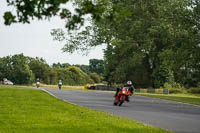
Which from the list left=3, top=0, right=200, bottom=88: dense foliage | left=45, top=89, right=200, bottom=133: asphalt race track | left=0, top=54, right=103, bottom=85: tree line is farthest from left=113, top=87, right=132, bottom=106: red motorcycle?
left=0, top=54, right=103, bottom=85: tree line

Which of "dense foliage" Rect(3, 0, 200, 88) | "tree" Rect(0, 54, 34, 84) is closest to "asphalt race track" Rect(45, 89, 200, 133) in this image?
"dense foliage" Rect(3, 0, 200, 88)

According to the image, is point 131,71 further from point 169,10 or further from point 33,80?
point 33,80

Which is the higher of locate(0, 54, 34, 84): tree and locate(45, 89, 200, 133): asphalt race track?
locate(0, 54, 34, 84): tree

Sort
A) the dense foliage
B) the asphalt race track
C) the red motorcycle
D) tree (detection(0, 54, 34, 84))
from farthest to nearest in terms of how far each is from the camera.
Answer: tree (detection(0, 54, 34, 84)), the dense foliage, the red motorcycle, the asphalt race track

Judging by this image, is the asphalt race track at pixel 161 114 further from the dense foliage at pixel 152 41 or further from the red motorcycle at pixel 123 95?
the dense foliage at pixel 152 41

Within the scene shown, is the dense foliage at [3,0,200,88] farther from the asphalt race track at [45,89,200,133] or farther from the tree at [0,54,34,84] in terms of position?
the tree at [0,54,34,84]

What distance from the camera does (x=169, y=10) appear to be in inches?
1703

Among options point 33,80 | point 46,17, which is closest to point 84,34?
point 33,80

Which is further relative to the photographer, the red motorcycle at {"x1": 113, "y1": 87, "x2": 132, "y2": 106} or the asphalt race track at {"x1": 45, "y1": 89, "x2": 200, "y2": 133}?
the red motorcycle at {"x1": 113, "y1": 87, "x2": 132, "y2": 106}

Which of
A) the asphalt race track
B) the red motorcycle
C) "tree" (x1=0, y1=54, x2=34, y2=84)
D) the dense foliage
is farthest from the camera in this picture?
"tree" (x1=0, y1=54, x2=34, y2=84)

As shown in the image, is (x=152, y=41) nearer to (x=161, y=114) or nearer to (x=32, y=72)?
(x=161, y=114)

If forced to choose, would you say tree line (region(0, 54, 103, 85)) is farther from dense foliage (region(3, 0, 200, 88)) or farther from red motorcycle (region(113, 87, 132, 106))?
red motorcycle (region(113, 87, 132, 106))

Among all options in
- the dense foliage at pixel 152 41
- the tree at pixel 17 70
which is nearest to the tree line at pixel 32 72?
the tree at pixel 17 70

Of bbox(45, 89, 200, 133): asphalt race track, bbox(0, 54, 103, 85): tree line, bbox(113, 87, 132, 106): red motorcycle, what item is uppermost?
bbox(0, 54, 103, 85): tree line
